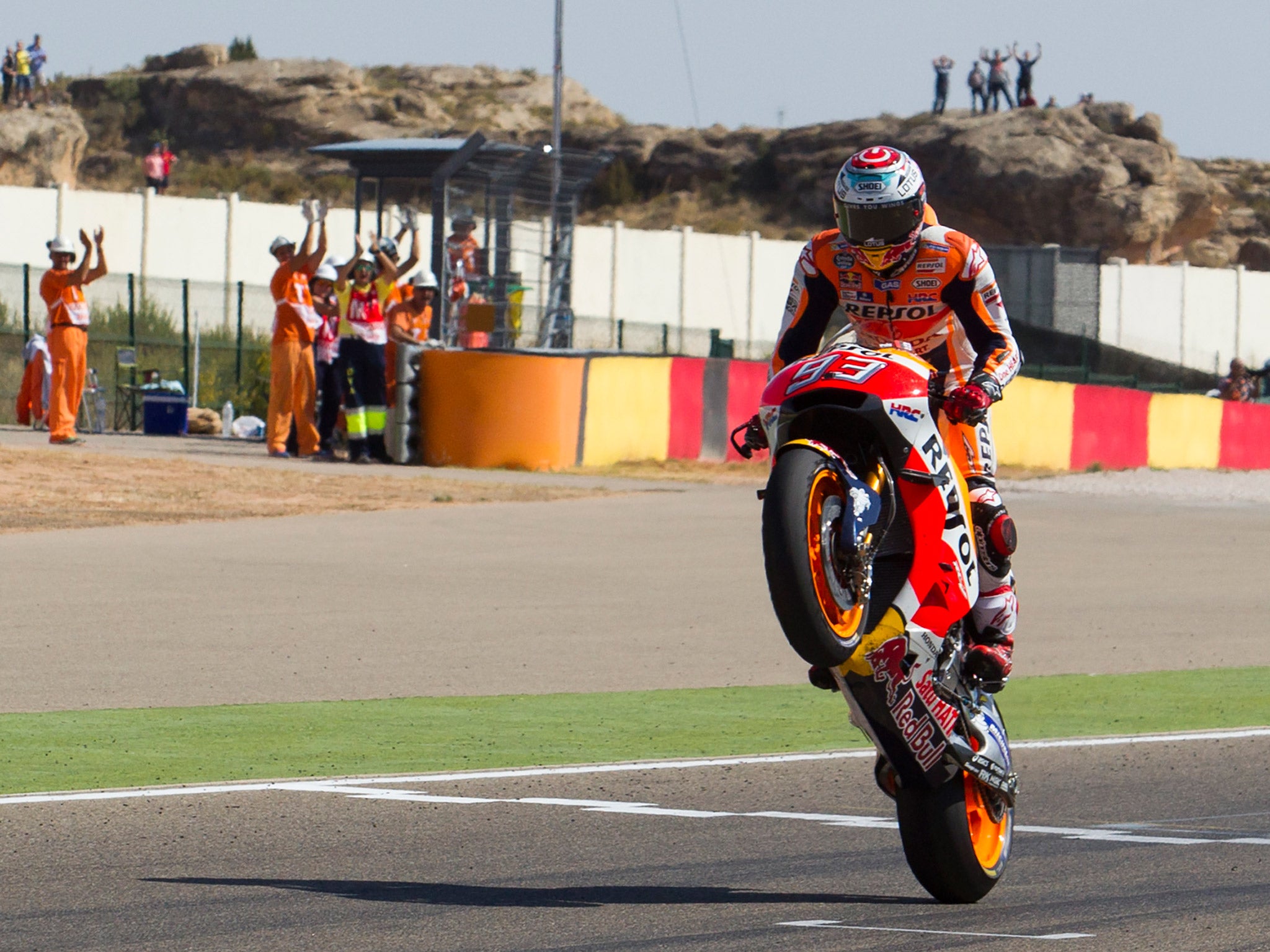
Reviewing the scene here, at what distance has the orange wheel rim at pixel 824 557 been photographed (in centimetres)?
507

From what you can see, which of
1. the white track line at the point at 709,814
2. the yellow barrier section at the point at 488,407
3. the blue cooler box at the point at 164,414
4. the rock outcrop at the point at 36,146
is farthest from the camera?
the rock outcrop at the point at 36,146

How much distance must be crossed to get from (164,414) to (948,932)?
74.5ft

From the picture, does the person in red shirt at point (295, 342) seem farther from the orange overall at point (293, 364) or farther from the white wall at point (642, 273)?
the white wall at point (642, 273)

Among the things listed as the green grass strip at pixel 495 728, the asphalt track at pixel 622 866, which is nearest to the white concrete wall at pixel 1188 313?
the green grass strip at pixel 495 728

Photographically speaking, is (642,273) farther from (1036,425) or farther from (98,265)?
(98,265)

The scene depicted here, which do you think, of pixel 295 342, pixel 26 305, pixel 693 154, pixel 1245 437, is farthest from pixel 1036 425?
pixel 693 154

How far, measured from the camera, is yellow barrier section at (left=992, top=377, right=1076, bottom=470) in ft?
86.8

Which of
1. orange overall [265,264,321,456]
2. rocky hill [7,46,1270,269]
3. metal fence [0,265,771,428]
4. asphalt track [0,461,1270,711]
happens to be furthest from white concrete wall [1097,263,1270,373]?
asphalt track [0,461,1270,711]

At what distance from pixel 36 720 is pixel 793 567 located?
4.67 meters

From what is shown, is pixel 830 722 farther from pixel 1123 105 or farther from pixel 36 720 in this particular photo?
pixel 1123 105

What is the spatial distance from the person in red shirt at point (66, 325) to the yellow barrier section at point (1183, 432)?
14012 mm

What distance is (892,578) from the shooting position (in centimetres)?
552

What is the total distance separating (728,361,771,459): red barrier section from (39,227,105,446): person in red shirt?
7.16m

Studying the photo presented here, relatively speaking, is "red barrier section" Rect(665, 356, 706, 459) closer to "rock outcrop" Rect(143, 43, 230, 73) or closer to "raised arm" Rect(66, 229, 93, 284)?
"raised arm" Rect(66, 229, 93, 284)
